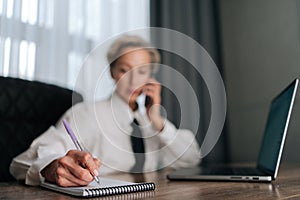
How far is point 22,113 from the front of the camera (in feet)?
3.46

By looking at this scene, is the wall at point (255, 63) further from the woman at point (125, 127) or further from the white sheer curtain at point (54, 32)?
the woman at point (125, 127)

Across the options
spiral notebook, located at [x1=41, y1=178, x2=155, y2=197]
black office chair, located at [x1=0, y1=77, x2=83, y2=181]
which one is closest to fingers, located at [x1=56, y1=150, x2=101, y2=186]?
spiral notebook, located at [x1=41, y1=178, x2=155, y2=197]

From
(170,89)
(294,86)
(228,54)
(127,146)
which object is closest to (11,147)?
(127,146)

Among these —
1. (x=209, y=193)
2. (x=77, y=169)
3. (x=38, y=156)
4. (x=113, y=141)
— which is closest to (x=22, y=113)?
(x=38, y=156)

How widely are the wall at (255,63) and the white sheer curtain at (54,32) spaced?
0.65 meters

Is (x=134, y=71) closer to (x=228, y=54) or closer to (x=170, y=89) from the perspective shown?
(x=170, y=89)

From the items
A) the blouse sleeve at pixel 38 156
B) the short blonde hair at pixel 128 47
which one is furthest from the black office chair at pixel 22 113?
the short blonde hair at pixel 128 47

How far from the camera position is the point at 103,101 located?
2.21ft

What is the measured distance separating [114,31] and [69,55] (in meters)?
0.28

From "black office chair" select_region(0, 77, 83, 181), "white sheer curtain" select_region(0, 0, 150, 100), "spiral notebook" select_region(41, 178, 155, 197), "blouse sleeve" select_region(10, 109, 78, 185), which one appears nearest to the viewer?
"spiral notebook" select_region(41, 178, 155, 197)

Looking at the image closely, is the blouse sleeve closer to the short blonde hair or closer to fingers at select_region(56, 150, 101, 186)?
fingers at select_region(56, 150, 101, 186)

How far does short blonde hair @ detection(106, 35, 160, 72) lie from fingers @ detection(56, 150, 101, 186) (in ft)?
0.83

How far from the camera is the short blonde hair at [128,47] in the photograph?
74 cm

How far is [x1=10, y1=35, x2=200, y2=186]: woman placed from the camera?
2.36ft
